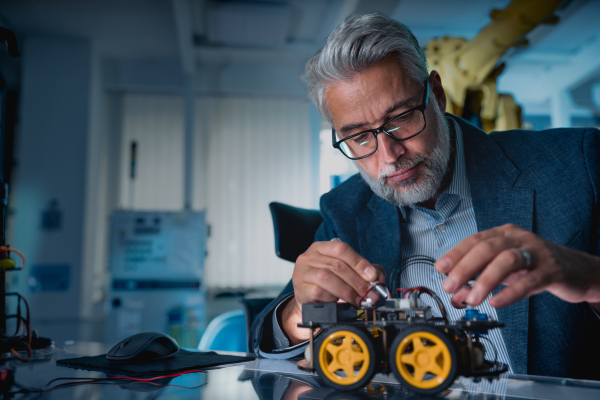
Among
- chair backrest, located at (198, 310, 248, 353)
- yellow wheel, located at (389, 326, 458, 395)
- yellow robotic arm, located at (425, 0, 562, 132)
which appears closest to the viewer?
yellow wheel, located at (389, 326, 458, 395)

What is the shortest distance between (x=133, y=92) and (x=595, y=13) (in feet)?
16.5

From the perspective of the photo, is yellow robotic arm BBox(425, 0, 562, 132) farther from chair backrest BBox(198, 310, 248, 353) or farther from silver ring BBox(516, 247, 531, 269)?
silver ring BBox(516, 247, 531, 269)

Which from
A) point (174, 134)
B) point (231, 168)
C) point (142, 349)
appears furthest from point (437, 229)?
point (174, 134)

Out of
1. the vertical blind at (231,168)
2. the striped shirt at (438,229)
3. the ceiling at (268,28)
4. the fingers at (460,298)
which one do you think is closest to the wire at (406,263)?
the striped shirt at (438,229)

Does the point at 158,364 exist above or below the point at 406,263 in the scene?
below

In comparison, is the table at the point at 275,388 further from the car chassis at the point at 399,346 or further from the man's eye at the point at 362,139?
the man's eye at the point at 362,139

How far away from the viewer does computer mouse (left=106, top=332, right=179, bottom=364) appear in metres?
0.74

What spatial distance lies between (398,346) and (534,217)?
2.01ft

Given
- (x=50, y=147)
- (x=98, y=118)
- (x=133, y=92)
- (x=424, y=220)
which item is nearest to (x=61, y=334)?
(x=50, y=147)

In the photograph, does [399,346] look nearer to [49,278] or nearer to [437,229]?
[437,229]

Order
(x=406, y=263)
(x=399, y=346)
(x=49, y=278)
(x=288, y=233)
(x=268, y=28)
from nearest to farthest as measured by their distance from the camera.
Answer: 1. (x=399, y=346)
2. (x=406, y=263)
3. (x=288, y=233)
4. (x=268, y=28)
5. (x=49, y=278)


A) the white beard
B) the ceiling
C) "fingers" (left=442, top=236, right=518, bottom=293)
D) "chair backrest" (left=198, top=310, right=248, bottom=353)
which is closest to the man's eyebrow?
the white beard

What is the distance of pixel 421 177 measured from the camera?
100 centimetres

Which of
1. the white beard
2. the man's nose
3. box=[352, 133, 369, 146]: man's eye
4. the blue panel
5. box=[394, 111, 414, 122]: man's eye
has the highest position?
box=[394, 111, 414, 122]: man's eye
